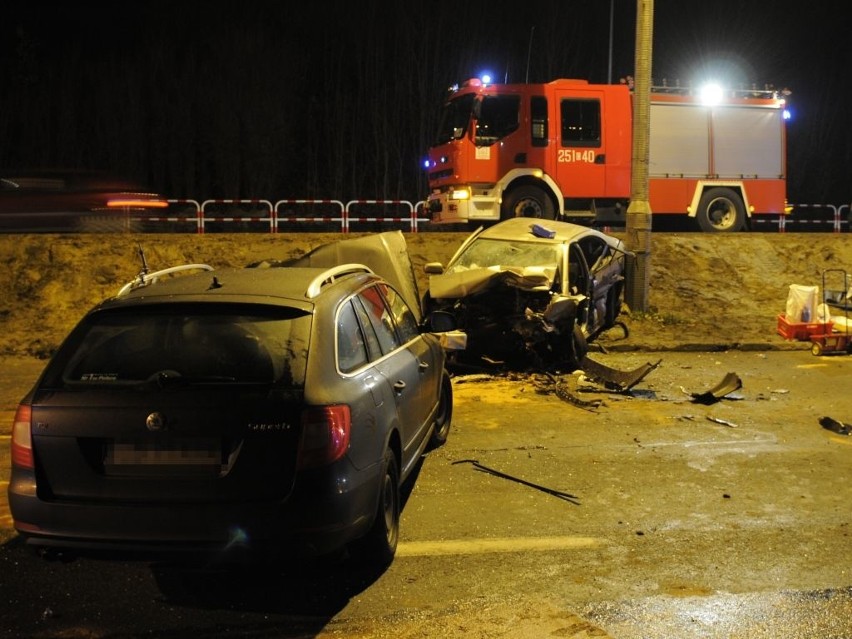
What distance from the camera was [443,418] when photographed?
7.02 metres

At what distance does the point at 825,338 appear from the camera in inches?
449

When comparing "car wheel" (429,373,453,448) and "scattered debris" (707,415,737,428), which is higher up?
"car wheel" (429,373,453,448)

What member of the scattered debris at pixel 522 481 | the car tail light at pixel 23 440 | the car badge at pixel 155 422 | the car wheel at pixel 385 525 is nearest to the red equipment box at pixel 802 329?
the scattered debris at pixel 522 481

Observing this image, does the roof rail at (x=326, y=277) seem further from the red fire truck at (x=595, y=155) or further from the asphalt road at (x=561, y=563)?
the red fire truck at (x=595, y=155)

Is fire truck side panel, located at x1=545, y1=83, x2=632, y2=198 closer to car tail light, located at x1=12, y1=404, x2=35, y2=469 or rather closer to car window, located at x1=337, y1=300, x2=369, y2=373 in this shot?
car window, located at x1=337, y1=300, x2=369, y2=373

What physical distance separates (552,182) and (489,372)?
6.64 metres

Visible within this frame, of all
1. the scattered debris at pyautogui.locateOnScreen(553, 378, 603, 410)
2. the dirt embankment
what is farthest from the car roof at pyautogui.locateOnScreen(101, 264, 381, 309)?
the dirt embankment

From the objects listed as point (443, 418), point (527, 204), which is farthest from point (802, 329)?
point (443, 418)

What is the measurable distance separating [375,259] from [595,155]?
765 cm

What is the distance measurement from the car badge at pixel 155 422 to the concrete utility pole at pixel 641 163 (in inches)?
410

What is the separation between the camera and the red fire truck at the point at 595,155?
1518 cm

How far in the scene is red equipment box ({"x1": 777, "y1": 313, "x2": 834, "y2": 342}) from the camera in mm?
11719

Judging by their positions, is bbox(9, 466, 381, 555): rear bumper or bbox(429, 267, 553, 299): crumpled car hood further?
bbox(429, 267, 553, 299): crumpled car hood

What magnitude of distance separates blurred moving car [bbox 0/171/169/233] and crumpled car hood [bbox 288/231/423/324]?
8596 millimetres
